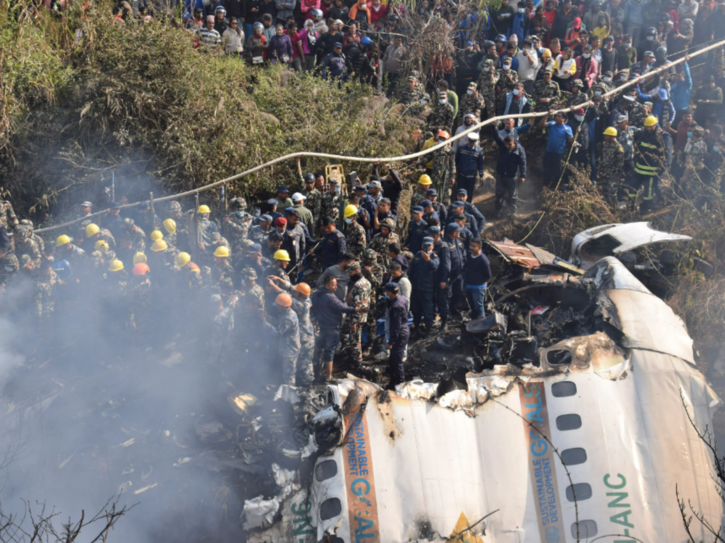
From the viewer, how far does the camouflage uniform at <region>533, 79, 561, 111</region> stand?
13492 millimetres

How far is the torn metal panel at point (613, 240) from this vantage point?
31.9ft

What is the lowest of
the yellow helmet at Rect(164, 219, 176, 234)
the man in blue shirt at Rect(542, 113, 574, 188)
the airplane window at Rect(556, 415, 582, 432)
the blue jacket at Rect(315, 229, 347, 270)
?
the airplane window at Rect(556, 415, 582, 432)

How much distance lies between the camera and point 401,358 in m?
8.75

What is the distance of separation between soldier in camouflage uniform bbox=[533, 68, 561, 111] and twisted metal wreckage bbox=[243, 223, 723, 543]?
816cm

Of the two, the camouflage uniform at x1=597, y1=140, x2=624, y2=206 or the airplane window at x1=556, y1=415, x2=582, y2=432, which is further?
the camouflage uniform at x1=597, y1=140, x2=624, y2=206

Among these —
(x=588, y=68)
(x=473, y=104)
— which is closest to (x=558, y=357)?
(x=473, y=104)

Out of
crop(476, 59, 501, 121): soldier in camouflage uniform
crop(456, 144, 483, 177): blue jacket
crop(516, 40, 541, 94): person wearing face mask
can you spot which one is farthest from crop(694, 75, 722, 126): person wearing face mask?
crop(456, 144, 483, 177): blue jacket

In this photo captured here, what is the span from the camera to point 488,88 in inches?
535

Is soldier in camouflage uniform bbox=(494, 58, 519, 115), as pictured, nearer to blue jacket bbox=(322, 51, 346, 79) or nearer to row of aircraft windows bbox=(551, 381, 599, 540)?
blue jacket bbox=(322, 51, 346, 79)

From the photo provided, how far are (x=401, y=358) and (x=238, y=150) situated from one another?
5544 mm

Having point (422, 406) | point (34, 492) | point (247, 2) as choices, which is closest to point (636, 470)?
point (422, 406)

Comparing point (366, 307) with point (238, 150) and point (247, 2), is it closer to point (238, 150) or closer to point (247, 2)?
point (238, 150)

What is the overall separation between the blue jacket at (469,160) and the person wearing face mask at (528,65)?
2.96 metres

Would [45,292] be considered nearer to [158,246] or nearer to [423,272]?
[158,246]
